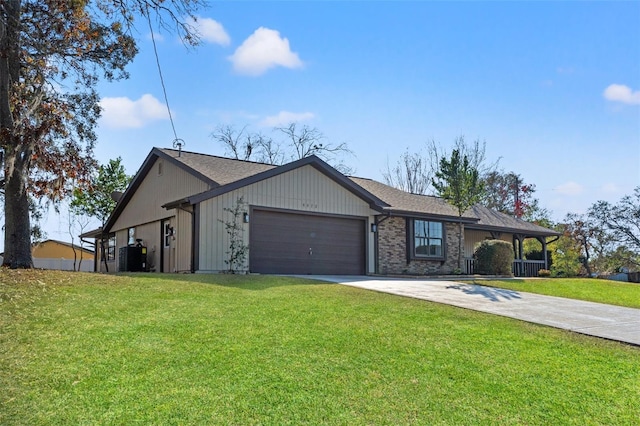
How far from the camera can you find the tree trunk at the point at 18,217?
36.5 ft

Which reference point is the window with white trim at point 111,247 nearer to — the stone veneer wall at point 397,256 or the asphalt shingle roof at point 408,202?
the asphalt shingle roof at point 408,202

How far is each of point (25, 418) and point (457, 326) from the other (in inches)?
229

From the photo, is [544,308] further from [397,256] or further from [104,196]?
[104,196]

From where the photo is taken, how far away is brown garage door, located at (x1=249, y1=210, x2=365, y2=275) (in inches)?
614

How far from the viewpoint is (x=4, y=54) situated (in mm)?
10602

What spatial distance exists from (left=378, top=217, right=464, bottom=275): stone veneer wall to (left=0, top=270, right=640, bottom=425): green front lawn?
1007cm

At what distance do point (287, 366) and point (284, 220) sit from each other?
10.9 m

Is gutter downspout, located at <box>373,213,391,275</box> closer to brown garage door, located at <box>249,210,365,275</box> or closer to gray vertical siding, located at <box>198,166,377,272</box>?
gray vertical siding, located at <box>198,166,377,272</box>

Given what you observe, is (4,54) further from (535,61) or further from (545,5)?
(535,61)

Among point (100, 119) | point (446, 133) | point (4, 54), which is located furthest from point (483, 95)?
point (446, 133)

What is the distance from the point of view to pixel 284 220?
16.2 metres

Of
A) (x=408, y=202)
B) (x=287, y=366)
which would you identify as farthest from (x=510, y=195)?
(x=287, y=366)

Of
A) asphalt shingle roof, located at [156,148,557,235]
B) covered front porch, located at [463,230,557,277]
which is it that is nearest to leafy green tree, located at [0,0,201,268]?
asphalt shingle roof, located at [156,148,557,235]

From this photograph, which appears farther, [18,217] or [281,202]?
[281,202]
